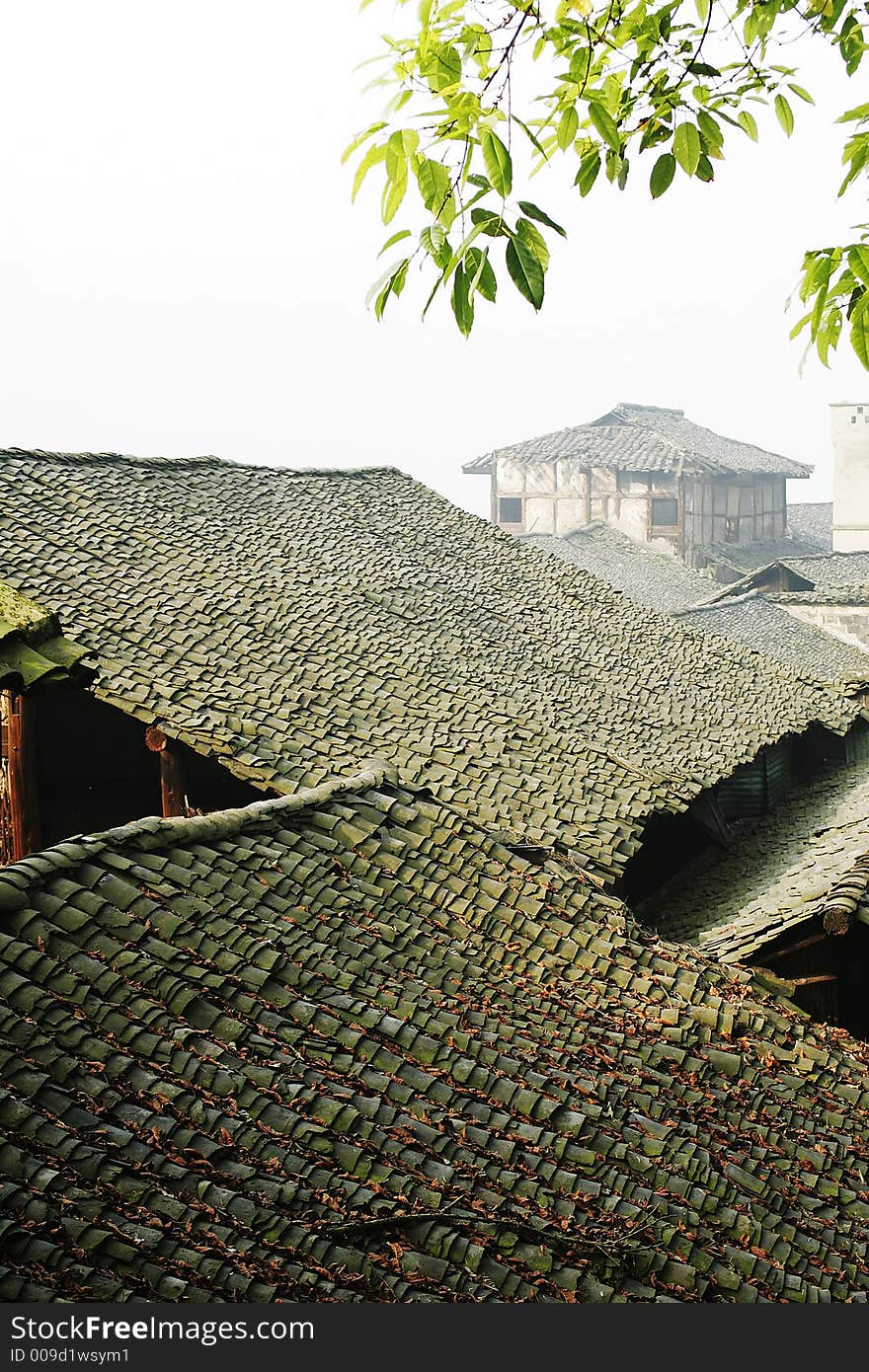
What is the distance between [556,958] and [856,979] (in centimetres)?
322

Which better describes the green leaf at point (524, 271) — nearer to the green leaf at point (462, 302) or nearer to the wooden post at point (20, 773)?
the green leaf at point (462, 302)

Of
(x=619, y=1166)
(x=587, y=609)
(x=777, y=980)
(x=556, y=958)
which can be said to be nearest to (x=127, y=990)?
(x=619, y=1166)

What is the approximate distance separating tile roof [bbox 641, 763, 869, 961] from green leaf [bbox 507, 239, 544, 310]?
592 centimetres

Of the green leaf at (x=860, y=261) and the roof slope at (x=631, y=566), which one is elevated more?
the green leaf at (x=860, y=261)

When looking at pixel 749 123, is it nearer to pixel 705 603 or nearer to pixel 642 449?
pixel 705 603

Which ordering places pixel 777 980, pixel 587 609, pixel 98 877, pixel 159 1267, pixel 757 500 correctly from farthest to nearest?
pixel 757 500 < pixel 587 609 < pixel 777 980 < pixel 98 877 < pixel 159 1267

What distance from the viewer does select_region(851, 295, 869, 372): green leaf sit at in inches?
133

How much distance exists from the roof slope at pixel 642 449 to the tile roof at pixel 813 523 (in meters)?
3.49

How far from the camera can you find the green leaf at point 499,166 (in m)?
3.12

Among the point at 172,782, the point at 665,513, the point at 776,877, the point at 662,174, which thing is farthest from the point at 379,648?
the point at 665,513

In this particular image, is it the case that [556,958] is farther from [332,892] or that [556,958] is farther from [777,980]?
[777,980]

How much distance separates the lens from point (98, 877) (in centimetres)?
516

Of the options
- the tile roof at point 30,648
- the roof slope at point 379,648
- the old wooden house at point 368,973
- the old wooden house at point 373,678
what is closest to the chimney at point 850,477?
the old wooden house at point 373,678

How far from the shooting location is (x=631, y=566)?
106 ft
